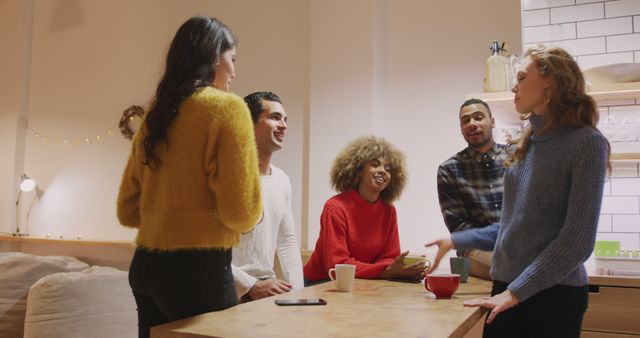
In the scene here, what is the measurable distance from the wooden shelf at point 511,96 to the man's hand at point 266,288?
1.51 metres

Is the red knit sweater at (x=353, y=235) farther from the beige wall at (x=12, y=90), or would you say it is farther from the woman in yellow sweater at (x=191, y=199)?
the beige wall at (x=12, y=90)

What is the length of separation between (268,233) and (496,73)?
1.50 meters

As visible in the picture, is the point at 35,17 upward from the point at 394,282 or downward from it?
upward

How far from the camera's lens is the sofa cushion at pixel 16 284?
348cm

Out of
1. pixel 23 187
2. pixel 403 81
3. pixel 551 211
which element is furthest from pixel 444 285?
pixel 23 187

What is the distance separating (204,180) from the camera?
1354 mm

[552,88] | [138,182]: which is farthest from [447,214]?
[138,182]

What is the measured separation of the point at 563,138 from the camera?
1370mm

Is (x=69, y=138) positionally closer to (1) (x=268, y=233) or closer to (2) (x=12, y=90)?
(2) (x=12, y=90)

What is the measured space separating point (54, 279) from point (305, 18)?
226cm

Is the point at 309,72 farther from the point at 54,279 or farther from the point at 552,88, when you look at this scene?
the point at 552,88

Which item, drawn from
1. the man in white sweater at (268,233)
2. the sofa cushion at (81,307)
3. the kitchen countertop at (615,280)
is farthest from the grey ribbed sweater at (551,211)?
the sofa cushion at (81,307)

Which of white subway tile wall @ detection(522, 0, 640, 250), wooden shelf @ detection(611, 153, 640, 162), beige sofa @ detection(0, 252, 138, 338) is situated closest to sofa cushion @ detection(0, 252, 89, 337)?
beige sofa @ detection(0, 252, 138, 338)

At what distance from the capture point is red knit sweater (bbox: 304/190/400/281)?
2256 millimetres
